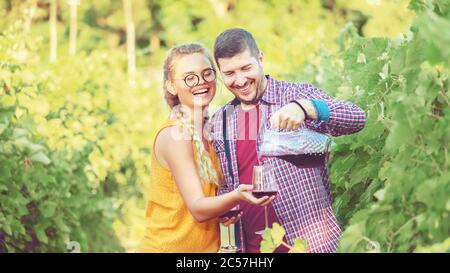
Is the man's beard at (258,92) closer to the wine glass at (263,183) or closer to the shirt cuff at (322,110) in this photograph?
the shirt cuff at (322,110)

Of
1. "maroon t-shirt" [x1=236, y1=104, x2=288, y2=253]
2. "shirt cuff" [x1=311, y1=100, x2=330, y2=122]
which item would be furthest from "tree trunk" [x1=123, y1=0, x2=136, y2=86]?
"shirt cuff" [x1=311, y1=100, x2=330, y2=122]

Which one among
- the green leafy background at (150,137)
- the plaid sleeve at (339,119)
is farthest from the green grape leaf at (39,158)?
the plaid sleeve at (339,119)

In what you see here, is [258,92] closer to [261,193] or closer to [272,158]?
[272,158]

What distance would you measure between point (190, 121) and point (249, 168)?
28cm

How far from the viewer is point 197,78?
4.15 meters

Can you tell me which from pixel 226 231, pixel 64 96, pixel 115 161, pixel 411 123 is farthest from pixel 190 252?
pixel 115 161

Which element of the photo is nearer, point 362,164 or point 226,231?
point 226,231

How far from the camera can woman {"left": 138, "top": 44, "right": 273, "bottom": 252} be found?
13.2 feet

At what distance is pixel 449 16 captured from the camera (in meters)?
3.51

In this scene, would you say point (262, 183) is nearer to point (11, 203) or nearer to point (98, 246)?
point (11, 203)

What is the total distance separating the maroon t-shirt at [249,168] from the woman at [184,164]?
0.36ft

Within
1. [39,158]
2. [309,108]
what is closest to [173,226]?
[309,108]

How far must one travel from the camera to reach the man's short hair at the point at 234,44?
4035 mm

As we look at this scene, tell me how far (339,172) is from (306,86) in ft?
2.62
